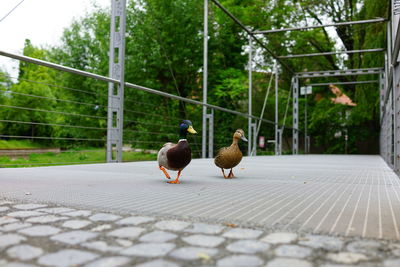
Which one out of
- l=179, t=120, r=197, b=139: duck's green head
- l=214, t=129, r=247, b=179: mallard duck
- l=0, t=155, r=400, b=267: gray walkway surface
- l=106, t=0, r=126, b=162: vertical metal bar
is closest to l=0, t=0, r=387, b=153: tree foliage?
l=106, t=0, r=126, b=162: vertical metal bar

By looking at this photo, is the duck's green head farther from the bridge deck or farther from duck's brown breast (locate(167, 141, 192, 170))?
the bridge deck

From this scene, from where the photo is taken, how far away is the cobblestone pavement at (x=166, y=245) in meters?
0.89

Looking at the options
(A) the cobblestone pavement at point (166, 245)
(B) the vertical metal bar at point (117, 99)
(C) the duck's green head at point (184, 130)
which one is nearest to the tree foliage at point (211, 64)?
(B) the vertical metal bar at point (117, 99)

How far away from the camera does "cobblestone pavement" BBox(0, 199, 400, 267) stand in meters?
0.89

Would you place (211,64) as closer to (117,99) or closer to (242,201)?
(117,99)

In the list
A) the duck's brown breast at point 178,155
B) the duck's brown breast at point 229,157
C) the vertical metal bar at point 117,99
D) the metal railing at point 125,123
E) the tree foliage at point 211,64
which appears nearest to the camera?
the duck's brown breast at point 178,155

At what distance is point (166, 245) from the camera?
1.02 meters

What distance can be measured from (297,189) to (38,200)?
150cm

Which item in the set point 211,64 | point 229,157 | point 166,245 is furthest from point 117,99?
point 211,64

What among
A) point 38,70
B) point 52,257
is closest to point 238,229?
point 52,257

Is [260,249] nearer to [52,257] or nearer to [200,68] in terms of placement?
[52,257]

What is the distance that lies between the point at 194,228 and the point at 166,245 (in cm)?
20

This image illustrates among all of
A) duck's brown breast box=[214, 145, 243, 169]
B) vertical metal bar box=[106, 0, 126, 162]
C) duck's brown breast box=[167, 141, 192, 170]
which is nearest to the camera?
duck's brown breast box=[167, 141, 192, 170]

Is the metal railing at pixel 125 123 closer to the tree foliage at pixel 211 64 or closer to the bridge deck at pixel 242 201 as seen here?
the tree foliage at pixel 211 64
